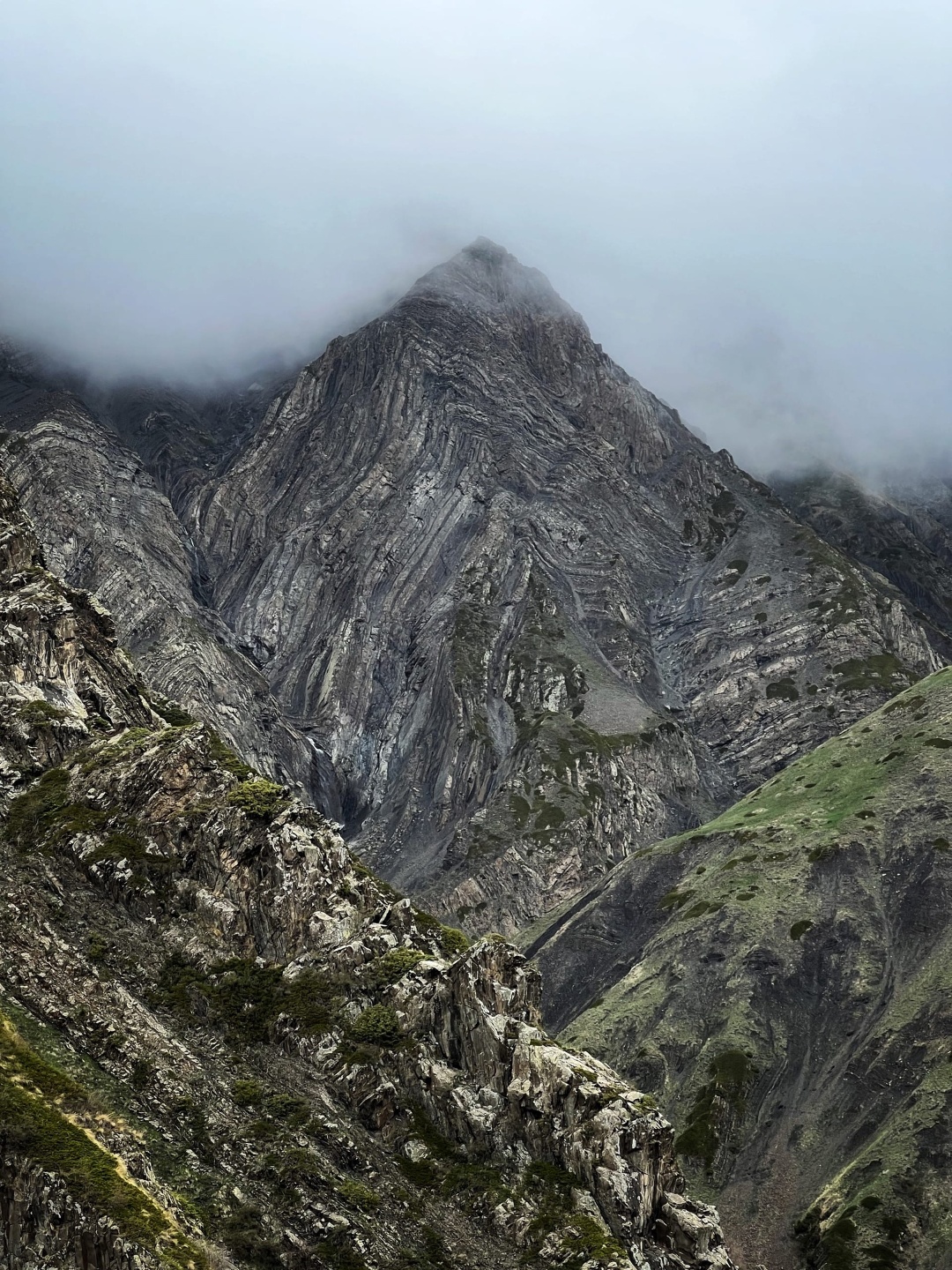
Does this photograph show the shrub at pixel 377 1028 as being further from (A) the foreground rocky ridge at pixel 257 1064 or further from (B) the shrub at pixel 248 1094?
(B) the shrub at pixel 248 1094

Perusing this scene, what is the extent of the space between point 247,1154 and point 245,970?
11472mm

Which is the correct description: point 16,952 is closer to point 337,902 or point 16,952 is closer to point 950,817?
point 337,902

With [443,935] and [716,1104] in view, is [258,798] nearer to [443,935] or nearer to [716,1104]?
[443,935]

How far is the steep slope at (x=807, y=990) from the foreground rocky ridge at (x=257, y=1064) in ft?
204

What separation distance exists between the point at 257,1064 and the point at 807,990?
105 meters

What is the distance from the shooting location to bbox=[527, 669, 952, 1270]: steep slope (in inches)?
4284

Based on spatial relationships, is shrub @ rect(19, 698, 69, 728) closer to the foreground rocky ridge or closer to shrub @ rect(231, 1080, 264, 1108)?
the foreground rocky ridge

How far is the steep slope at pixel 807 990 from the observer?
357 feet

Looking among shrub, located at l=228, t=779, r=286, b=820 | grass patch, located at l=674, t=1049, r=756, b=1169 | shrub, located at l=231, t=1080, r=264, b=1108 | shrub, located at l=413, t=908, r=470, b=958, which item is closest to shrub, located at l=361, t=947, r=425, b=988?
shrub, located at l=413, t=908, r=470, b=958

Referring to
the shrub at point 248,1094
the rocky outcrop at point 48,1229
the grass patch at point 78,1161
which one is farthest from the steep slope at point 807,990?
the rocky outcrop at point 48,1229

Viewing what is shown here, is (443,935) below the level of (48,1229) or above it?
above

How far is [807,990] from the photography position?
141375mm

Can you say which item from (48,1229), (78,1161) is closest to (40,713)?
(78,1161)

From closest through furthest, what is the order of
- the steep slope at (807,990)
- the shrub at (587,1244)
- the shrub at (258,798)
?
the shrub at (587,1244), the shrub at (258,798), the steep slope at (807,990)
